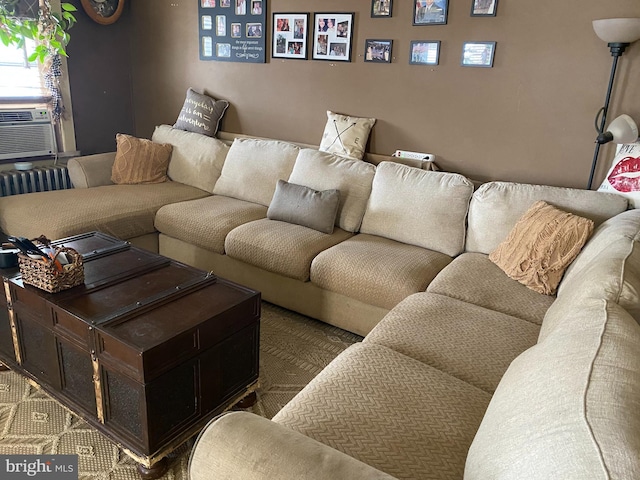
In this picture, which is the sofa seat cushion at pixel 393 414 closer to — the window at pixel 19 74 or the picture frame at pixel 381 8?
the picture frame at pixel 381 8

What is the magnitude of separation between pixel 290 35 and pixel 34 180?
221 centimetres

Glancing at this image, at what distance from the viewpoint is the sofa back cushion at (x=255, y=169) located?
10.8 feet

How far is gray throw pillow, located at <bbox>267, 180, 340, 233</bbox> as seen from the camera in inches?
112

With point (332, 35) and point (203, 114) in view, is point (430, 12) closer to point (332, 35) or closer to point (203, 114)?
point (332, 35)

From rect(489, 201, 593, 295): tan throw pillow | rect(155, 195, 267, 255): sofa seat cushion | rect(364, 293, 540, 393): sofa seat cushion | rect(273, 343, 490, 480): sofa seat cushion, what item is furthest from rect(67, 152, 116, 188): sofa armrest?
rect(489, 201, 593, 295): tan throw pillow

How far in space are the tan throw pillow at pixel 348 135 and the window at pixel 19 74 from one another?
2.39m

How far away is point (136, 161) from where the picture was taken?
3605 mm

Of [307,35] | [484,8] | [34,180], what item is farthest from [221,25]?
[484,8]

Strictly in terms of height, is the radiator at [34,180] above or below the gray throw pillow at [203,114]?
below

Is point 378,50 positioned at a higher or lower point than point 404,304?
higher

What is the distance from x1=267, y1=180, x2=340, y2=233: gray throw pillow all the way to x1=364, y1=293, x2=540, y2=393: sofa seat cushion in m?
0.91

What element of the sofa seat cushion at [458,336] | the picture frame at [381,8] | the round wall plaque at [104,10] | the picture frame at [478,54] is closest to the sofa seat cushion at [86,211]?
the round wall plaque at [104,10]

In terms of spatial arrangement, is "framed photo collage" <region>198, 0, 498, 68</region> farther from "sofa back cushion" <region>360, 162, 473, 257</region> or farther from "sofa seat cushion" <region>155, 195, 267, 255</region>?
"sofa seat cushion" <region>155, 195, 267, 255</region>

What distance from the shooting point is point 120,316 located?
172 cm
